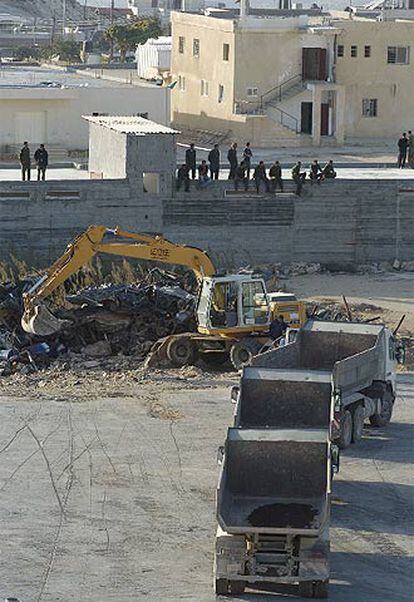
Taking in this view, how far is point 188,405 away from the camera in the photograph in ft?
96.3

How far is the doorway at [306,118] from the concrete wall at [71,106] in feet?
15.5

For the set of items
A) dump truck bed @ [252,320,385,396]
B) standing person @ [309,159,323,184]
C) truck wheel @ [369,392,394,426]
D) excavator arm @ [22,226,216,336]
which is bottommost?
truck wheel @ [369,392,394,426]

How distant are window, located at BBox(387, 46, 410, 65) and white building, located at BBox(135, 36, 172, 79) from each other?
1077 centimetres

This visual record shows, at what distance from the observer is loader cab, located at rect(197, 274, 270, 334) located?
32031 millimetres

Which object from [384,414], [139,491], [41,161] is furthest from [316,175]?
[139,491]

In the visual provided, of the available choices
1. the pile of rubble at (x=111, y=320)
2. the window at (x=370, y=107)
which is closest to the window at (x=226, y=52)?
the window at (x=370, y=107)

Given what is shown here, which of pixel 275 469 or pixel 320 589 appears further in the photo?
pixel 275 469

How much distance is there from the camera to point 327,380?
2461 centimetres

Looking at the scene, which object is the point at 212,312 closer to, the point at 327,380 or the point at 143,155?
the point at 327,380

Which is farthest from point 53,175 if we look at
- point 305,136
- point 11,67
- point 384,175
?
point 11,67

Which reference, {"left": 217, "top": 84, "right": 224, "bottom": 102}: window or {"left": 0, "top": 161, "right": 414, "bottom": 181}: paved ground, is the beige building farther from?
{"left": 0, "top": 161, "right": 414, "bottom": 181}: paved ground

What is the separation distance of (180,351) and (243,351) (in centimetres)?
148

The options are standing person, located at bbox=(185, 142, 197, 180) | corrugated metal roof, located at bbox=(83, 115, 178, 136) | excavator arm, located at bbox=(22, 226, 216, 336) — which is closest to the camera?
excavator arm, located at bbox=(22, 226, 216, 336)

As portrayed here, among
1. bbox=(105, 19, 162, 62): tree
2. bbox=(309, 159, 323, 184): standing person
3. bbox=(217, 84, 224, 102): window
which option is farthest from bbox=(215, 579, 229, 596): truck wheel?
bbox=(105, 19, 162, 62): tree
